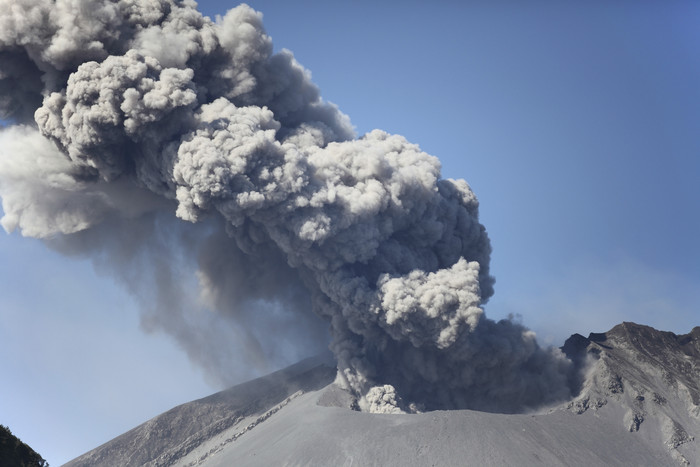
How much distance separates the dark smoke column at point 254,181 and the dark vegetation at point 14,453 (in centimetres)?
2058

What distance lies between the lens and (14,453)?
12.0 metres

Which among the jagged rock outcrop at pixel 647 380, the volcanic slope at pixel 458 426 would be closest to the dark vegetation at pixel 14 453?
the volcanic slope at pixel 458 426

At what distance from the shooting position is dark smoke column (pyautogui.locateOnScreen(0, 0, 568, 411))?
32312mm

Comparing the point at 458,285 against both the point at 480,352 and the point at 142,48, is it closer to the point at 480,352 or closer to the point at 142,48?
the point at 480,352

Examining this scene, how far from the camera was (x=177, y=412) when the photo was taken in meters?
38.6

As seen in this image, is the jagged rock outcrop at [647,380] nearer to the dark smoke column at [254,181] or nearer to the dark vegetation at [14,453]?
the dark smoke column at [254,181]

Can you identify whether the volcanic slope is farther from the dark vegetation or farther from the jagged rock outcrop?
the dark vegetation

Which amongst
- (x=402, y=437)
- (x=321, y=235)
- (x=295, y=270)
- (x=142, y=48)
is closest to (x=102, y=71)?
(x=142, y=48)

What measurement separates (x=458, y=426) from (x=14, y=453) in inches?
952

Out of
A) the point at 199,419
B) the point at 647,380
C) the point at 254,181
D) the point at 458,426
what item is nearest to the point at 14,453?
the point at 254,181

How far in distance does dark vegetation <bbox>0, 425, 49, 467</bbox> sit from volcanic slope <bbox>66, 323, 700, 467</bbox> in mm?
19901

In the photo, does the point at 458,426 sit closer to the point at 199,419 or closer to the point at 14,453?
the point at 199,419

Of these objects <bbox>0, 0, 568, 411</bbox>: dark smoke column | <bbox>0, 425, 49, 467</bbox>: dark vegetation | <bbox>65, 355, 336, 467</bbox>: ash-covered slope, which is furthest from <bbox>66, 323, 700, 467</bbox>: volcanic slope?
<bbox>0, 425, 49, 467</bbox>: dark vegetation

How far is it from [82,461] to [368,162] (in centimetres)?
2366
